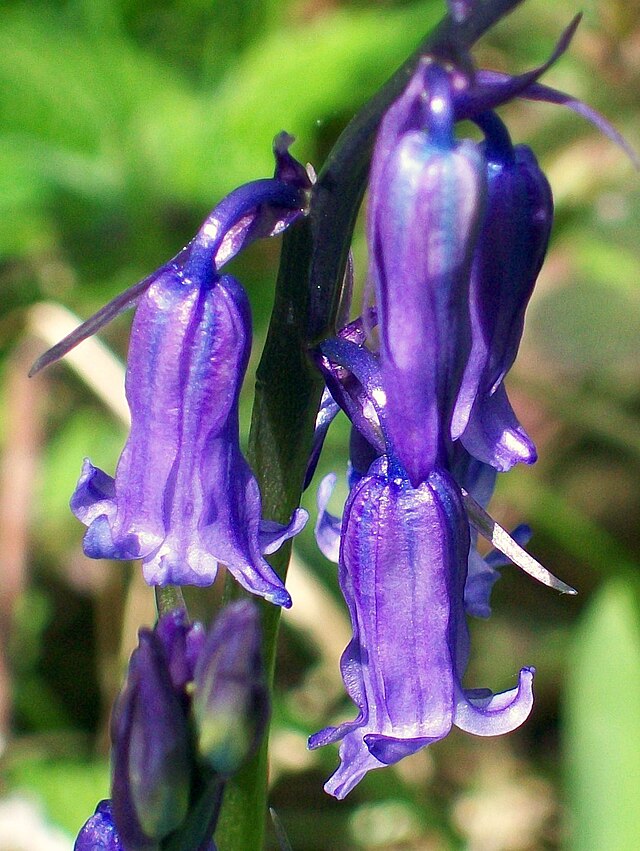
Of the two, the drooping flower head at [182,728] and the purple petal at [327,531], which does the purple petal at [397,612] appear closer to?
the drooping flower head at [182,728]

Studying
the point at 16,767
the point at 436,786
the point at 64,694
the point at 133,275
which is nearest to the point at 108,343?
the point at 133,275

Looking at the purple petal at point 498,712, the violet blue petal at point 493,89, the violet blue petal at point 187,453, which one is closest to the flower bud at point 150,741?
the violet blue petal at point 187,453

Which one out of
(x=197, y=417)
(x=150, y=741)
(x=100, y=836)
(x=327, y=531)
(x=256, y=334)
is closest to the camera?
(x=150, y=741)

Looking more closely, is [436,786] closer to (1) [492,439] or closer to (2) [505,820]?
(2) [505,820]

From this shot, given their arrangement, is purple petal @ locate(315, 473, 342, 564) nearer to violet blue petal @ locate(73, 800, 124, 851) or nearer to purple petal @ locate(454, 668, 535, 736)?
purple petal @ locate(454, 668, 535, 736)

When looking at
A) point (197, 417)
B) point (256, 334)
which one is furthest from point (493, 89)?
point (256, 334)

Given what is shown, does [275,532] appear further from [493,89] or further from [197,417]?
[493,89]
